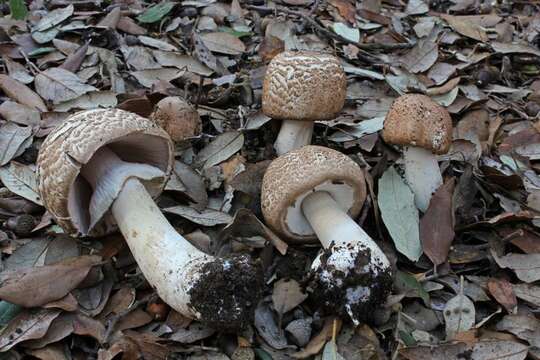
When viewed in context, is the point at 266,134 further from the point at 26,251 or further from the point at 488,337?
the point at 488,337

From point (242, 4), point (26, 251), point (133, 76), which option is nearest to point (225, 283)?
point (26, 251)

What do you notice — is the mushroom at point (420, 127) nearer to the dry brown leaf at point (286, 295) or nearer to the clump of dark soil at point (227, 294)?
the dry brown leaf at point (286, 295)

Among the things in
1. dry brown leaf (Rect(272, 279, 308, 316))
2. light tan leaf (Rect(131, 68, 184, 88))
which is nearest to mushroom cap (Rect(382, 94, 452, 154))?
dry brown leaf (Rect(272, 279, 308, 316))

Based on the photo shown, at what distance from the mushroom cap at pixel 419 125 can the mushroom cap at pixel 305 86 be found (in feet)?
1.43

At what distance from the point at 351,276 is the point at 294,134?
51.1 inches

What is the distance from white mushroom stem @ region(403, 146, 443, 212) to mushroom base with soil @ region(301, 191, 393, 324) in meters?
0.68

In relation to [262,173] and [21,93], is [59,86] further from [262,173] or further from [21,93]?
[262,173]

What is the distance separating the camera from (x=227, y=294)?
2.62m

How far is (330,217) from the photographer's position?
9.80 ft

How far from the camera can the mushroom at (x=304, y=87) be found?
3414mm

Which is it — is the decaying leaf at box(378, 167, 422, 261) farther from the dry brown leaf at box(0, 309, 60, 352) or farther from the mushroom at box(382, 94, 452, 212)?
the dry brown leaf at box(0, 309, 60, 352)

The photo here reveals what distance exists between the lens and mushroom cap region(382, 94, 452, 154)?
3.14 metres

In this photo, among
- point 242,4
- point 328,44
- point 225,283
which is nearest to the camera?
point 225,283

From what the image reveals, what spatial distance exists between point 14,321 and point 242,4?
385 cm
